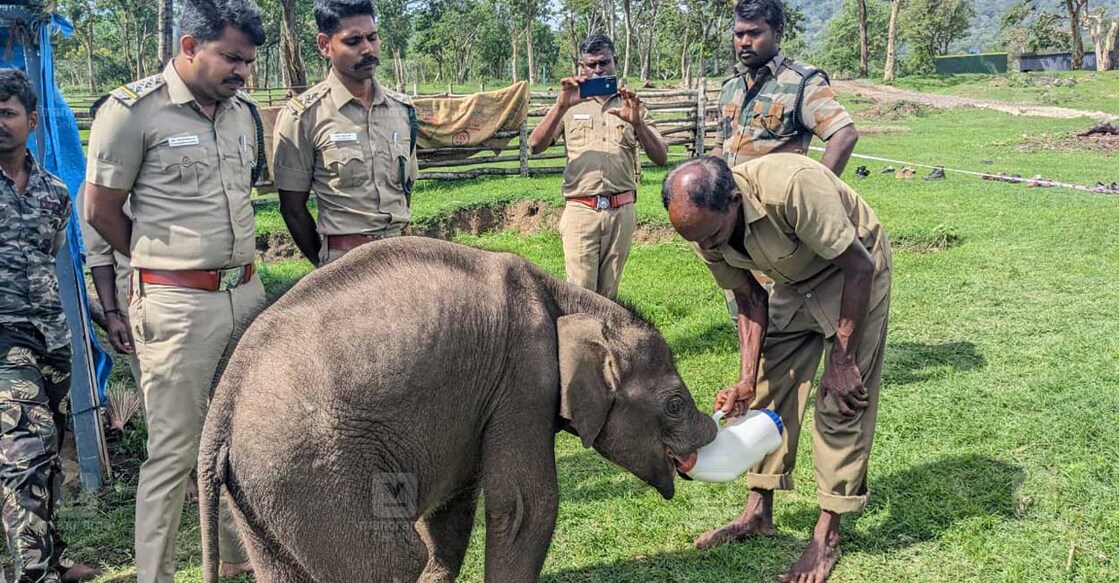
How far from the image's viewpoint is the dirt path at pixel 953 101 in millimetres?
31672

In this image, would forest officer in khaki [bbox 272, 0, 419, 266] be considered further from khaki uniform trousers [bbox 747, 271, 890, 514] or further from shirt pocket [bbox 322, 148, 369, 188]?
khaki uniform trousers [bbox 747, 271, 890, 514]

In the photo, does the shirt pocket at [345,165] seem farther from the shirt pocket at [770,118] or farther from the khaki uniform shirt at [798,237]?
the shirt pocket at [770,118]

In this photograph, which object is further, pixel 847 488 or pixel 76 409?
pixel 76 409

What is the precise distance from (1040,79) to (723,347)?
46171 mm

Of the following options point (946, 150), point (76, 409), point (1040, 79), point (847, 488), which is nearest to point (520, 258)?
point (847, 488)

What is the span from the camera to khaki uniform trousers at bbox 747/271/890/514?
4.20m

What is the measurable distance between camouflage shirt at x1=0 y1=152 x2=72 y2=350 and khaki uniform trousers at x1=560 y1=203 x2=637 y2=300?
11.3ft

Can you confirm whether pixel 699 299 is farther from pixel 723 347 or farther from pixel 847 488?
pixel 847 488

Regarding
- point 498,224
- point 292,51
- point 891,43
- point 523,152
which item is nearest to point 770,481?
point 498,224

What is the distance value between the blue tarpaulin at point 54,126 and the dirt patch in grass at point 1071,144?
21.6 meters

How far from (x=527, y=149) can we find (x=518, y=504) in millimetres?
13069

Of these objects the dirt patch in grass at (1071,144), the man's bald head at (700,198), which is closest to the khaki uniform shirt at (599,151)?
the man's bald head at (700,198)

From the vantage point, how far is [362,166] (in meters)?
4.45

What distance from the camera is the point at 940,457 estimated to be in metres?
5.29
